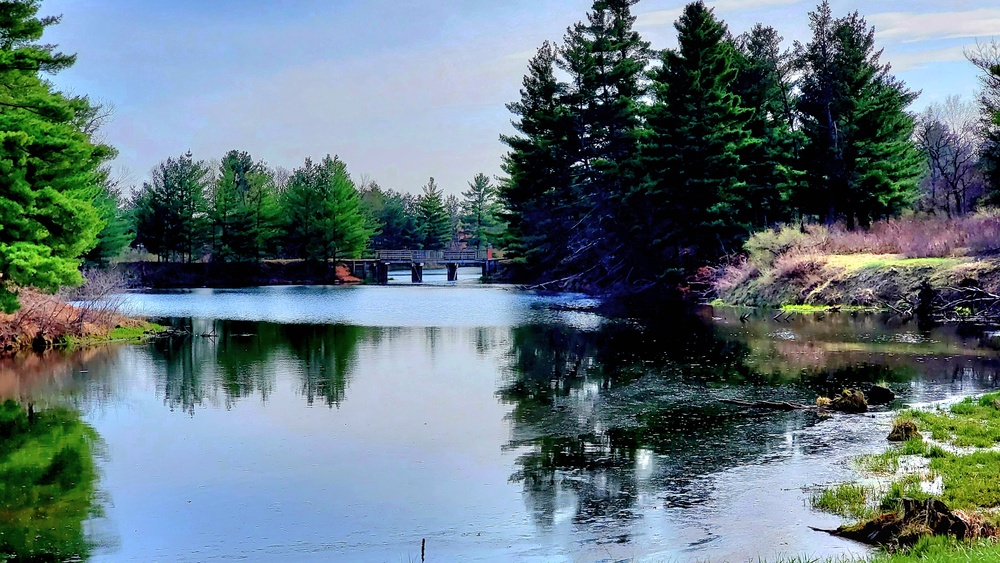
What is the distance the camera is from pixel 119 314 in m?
35.7

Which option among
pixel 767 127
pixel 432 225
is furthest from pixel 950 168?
pixel 432 225

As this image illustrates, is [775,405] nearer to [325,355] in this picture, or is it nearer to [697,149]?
[325,355]

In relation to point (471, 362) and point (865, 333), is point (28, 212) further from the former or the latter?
point (865, 333)

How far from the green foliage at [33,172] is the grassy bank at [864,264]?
30729 mm

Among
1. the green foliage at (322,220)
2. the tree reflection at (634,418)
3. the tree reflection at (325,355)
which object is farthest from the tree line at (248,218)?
the tree reflection at (634,418)

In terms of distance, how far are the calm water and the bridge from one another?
6365cm

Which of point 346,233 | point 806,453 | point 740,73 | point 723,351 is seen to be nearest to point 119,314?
point 723,351

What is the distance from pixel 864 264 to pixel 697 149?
47.3ft

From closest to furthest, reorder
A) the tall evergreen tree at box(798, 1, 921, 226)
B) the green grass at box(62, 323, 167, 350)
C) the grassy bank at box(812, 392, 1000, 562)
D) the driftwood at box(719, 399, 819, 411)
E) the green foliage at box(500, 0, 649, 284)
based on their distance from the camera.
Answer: the grassy bank at box(812, 392, 1000, 562) → the driftwood at box(719, 399, 819, 411) → the green grass at box(62, 323, 167, 350) → the tall evergreen tree at box(798, 1, 921, 226) → the green foliage at box(500, 0, 649, 284)

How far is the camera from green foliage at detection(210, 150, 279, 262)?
9200 centimetres

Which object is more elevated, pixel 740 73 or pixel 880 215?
pixel 740 73

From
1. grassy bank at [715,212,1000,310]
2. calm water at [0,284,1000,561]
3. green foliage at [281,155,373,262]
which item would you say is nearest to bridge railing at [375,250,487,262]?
green foliage at [281,155,373,262]

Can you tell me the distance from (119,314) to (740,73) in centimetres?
4184

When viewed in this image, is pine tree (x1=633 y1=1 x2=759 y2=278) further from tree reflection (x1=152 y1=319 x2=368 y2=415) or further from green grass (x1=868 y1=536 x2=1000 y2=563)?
green grass (x1=868 y1=536 x2=1000 y2=563)
